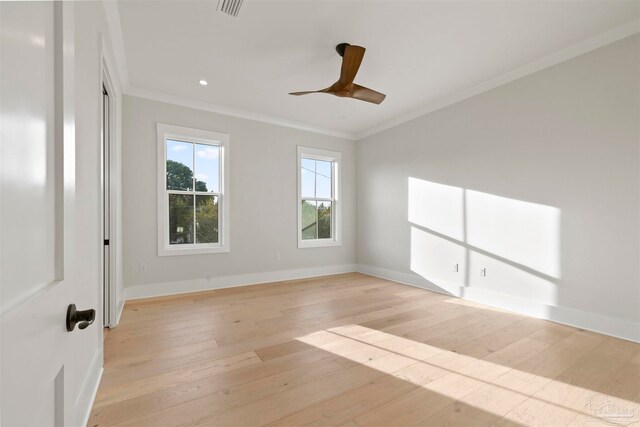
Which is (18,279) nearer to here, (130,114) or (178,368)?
(178,368)

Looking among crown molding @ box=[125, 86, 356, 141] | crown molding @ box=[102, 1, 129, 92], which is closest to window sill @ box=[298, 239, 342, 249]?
crown molding @ box=[125, 86, 356, 141]

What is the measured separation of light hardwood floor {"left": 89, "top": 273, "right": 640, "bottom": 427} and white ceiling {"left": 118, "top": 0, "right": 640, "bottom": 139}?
2801mm

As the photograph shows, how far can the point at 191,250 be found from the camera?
4.07 m

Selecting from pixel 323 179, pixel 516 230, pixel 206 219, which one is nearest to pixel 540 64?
pixel 516 230

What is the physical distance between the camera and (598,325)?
272 cm

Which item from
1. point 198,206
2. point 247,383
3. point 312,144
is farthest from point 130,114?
point 247,383

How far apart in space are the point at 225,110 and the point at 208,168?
3.05 ft

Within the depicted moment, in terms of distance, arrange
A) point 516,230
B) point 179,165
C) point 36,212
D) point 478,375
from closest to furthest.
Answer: point 36,212 → point 478,375 → point 516,230 → point 179,165

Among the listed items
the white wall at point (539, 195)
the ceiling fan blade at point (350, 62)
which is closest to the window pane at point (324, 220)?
the white wall at point (539, 195)

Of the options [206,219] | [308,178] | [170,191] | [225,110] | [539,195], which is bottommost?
[206,219]

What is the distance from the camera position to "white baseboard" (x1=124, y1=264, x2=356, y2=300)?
3.76m

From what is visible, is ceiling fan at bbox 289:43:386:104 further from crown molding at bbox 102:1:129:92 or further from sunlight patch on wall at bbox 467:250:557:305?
sunlight patch on wall at bbox 467:250:557:305

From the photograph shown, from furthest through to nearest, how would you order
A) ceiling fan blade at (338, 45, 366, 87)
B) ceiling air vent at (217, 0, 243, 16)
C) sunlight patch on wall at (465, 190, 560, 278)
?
sunlight patch on wall at (465, 190, 560, 278) → ceiling fan blade at (338, 45, 366, 87) → ceiling air vent at (217, 0, 243, 16)

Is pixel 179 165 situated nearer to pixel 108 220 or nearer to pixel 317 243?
pixel 108 220
